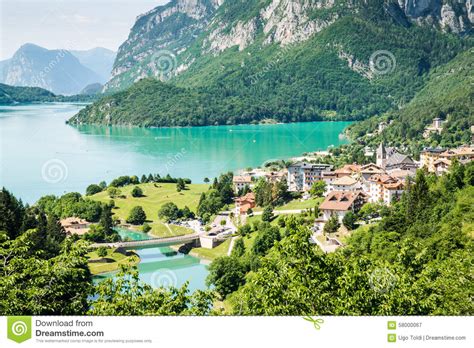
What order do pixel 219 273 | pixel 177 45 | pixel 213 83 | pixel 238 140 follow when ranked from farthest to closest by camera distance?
1. pixel 177 45
2. pixel 213 83
3. pixel 238 140
4. pixel 219 273

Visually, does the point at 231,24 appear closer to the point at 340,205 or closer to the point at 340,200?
the point at 340,200

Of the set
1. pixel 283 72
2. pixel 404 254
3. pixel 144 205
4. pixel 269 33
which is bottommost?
pixel 144 205

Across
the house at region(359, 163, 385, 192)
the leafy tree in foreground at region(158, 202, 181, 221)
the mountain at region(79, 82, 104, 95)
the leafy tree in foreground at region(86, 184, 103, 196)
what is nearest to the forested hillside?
the house at region(359, 163, 385, 192)

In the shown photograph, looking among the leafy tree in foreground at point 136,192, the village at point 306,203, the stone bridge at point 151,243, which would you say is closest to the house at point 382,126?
the village at point 306,203

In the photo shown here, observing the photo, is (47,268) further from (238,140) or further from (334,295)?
(238,140)

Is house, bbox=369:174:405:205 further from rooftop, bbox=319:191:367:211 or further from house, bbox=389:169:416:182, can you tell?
house, bbox=389:169:416:182

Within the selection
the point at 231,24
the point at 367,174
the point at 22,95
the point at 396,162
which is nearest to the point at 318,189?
the point at 367,174
